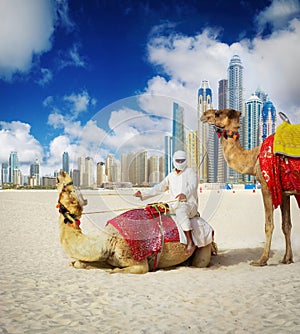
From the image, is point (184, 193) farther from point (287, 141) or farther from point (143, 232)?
point (287, 141)

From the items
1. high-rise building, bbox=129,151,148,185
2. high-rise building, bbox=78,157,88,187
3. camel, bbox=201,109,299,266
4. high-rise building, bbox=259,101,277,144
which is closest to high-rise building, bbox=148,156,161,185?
high-rise building, bbox=129,151,148,185

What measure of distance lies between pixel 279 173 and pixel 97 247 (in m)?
3.06

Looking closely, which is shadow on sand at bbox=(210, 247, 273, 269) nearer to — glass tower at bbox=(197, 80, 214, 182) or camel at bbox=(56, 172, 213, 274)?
camel at bbox=(56, 172, 213, 274)

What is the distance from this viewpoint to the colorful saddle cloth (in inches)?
224

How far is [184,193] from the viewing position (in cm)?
525

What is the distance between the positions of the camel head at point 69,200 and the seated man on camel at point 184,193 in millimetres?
874

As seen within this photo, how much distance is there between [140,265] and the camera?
5133 mm

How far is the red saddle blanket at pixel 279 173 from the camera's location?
5664 mm

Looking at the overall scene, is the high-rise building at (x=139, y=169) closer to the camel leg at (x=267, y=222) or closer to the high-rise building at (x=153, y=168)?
the high-rise building at (x=153, y=168)

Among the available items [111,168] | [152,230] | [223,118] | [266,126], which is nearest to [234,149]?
[223,118]

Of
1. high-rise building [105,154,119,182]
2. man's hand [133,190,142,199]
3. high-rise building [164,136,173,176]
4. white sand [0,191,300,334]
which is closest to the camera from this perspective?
white sand [0,191,300,334]

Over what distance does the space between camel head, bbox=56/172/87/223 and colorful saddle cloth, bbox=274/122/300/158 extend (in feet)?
10.3

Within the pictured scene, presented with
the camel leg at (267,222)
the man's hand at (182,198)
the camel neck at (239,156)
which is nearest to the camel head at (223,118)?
the camel neck at (239,156)

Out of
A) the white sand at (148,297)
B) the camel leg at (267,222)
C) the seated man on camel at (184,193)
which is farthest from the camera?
the camel leg at (267,222)
